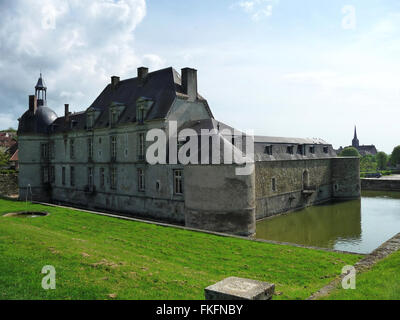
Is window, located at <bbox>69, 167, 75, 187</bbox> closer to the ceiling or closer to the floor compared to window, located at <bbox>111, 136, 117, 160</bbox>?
closer to the floor

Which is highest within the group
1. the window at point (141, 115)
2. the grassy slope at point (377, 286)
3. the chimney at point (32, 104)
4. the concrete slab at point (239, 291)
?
the chimney at point (32, 104)

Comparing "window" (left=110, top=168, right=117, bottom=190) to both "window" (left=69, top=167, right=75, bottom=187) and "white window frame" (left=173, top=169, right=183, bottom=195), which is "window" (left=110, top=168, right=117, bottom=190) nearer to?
"window" (left=69, top=167, right=75, bottom=187)

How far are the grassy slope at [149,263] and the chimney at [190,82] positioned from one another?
10511 mm

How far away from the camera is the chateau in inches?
713

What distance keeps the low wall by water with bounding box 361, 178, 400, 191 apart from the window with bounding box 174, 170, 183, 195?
3272 centimetres

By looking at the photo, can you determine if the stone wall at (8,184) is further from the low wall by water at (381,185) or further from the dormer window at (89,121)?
the low wall by water at (381,185)

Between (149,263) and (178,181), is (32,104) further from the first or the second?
(149,263)

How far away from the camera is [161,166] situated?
21.6 metres

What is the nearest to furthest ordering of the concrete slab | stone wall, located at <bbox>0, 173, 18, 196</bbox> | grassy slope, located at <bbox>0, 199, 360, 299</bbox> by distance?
the concrete slab < grassy slope, located at <bbox>0, 199, 360, 299</bbox> < stone wall, located at <bbox>0, 173, 18, 196</bbox>

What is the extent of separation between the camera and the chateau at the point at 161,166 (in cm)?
1811

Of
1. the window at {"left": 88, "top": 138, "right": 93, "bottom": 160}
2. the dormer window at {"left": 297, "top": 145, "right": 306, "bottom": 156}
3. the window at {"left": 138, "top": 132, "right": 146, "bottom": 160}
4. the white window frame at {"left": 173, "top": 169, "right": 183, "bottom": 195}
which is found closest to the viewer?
the white window frame at {"left": 173, "top": 169, "right": 183, "bottom": 195}

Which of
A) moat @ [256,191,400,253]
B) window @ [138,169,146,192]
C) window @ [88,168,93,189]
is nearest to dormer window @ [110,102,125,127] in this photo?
window @ [138,169,146,192]

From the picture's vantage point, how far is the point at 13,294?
6465 millimetres

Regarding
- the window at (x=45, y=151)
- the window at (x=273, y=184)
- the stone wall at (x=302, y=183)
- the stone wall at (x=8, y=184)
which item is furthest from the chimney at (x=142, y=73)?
the stone wall at (x=8, y=184)
